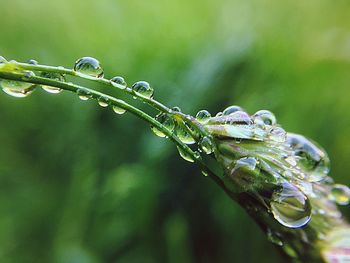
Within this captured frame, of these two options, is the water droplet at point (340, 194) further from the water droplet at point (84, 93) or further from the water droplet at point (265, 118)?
the water droplet at point (84, 93)

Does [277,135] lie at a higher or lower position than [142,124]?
lower

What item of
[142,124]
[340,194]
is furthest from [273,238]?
[142,124]

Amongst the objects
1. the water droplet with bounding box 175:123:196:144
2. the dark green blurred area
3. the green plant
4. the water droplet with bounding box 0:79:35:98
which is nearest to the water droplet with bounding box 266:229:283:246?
the green plant

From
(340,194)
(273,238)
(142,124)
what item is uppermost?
(142,124)

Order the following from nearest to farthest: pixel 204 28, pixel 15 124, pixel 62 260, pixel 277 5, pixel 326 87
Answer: pixel 62 260 → pixel 15 124 → pixel 326 87 → pixel 204 28 → pixel 277 5

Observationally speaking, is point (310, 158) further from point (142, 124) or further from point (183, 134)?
point (142, 124)

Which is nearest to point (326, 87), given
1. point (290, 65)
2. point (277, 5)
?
point (290, 65)

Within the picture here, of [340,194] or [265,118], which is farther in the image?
[340,194]

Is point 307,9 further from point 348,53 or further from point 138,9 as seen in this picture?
point 138,9
